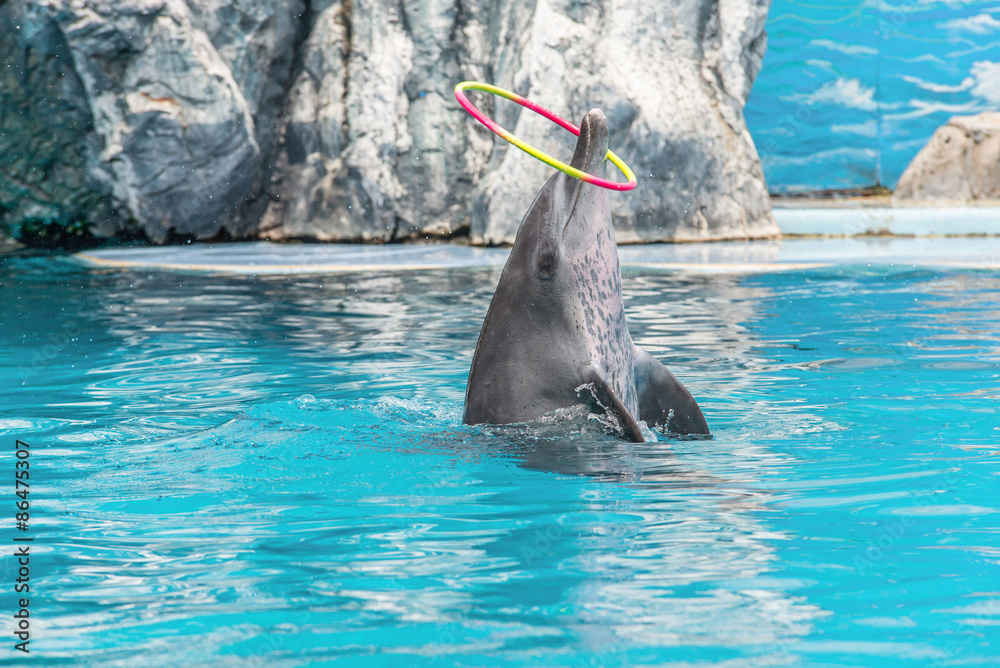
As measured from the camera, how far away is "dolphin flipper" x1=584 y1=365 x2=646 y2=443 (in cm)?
347

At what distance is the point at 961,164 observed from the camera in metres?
16.6

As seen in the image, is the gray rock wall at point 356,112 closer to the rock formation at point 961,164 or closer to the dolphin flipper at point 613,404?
the rock formation at point 961,164

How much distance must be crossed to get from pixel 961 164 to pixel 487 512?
15644 mm

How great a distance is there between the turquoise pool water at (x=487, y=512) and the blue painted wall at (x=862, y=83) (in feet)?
48.3

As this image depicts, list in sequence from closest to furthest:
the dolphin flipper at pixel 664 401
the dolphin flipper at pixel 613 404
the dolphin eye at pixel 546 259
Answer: the dolphin flipper at pixel 613 404 < the dolphin eye at pixel 546 259 < the dolphin flipper at pixel 664 401

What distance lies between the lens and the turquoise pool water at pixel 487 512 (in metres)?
2.18

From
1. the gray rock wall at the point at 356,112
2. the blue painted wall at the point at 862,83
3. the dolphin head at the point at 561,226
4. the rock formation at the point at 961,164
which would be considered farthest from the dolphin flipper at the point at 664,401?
the blue painted wall at the point at 862,83

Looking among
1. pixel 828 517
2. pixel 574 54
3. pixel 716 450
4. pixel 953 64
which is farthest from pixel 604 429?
pixel 953 64

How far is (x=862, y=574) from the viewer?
98.5 inches

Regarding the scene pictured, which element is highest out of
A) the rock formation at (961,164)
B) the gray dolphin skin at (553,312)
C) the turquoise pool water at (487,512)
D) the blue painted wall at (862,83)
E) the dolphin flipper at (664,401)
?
the blue painted wall at (862,83)

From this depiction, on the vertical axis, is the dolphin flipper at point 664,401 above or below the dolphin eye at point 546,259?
below

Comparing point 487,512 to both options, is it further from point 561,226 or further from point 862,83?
point 862,83

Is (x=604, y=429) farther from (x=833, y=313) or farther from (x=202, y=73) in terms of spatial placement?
(x=202, y=73)

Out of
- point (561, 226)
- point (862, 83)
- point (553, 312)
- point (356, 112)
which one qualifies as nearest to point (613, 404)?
point (553, 312)
